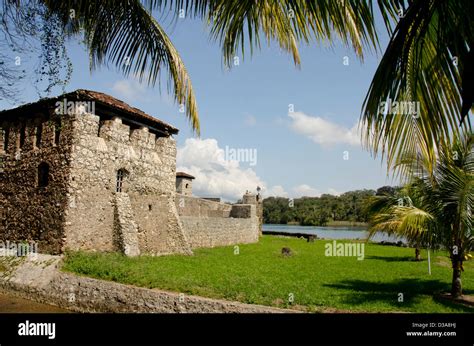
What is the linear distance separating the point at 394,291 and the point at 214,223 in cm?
1526

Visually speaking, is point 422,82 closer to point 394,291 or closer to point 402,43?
point 402,43

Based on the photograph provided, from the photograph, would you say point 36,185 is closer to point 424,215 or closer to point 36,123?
point 36,123

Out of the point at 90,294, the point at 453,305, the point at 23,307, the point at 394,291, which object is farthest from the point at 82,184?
the point at 453,305

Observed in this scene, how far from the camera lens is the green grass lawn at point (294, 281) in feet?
29.4

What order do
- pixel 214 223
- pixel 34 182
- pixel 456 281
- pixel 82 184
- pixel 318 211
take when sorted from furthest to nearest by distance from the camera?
pixel 318 211 < pixel 214 223 < pixel 34 182 < pixel 82 184 < pixel 456 281

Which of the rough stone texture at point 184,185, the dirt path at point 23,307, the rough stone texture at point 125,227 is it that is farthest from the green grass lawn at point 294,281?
the rough stone texture at point 184,185

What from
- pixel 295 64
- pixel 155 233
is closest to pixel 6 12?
pixel 295 64

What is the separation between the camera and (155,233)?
17.8m

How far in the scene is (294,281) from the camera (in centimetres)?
1187

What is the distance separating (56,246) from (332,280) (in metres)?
10.7

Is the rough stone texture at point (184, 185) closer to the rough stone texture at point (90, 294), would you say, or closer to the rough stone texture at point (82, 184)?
the rough stone texture at point (82, 184)

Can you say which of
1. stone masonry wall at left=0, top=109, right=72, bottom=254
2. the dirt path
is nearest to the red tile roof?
stone masonry wall at left=0, top=109, right=72, bottom=254

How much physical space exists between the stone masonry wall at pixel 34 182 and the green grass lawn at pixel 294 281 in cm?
212

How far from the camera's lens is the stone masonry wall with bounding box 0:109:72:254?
549 inches
